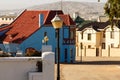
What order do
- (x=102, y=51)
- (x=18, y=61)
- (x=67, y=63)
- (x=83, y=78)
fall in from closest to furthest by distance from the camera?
(x=18, y=61) → (x=83, y=78) → (x=67, y=63) → (x=102, y=51)

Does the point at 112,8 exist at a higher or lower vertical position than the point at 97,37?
higher

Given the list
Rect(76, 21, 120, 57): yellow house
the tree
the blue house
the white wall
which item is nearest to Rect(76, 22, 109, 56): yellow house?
Rect(76, 21, 120, 57): yellow house

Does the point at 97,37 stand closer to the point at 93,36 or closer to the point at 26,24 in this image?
the point at 93,36

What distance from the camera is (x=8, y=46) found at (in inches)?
2283

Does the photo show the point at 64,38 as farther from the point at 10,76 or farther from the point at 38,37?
the point at 10,76

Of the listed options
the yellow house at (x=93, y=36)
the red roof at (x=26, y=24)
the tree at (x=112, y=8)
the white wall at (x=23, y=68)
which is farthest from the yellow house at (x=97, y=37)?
the white wall at (x=23, y=68)

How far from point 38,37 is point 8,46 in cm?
424

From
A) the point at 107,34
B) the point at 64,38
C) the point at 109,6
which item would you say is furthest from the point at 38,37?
the point at 107,34

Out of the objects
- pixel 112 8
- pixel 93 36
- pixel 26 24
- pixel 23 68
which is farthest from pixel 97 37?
pixel 23 68

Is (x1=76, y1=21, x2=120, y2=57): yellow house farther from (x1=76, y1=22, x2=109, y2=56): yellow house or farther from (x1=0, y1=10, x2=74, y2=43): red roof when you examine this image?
(x1=0, y1=10, x2=74, y2=43): red roof

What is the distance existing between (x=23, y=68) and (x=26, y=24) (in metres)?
43.7

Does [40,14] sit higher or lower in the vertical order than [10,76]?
higher

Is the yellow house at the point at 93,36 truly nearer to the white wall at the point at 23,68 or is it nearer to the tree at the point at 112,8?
the tree at the point at 112,8

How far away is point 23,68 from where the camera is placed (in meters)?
17.3
